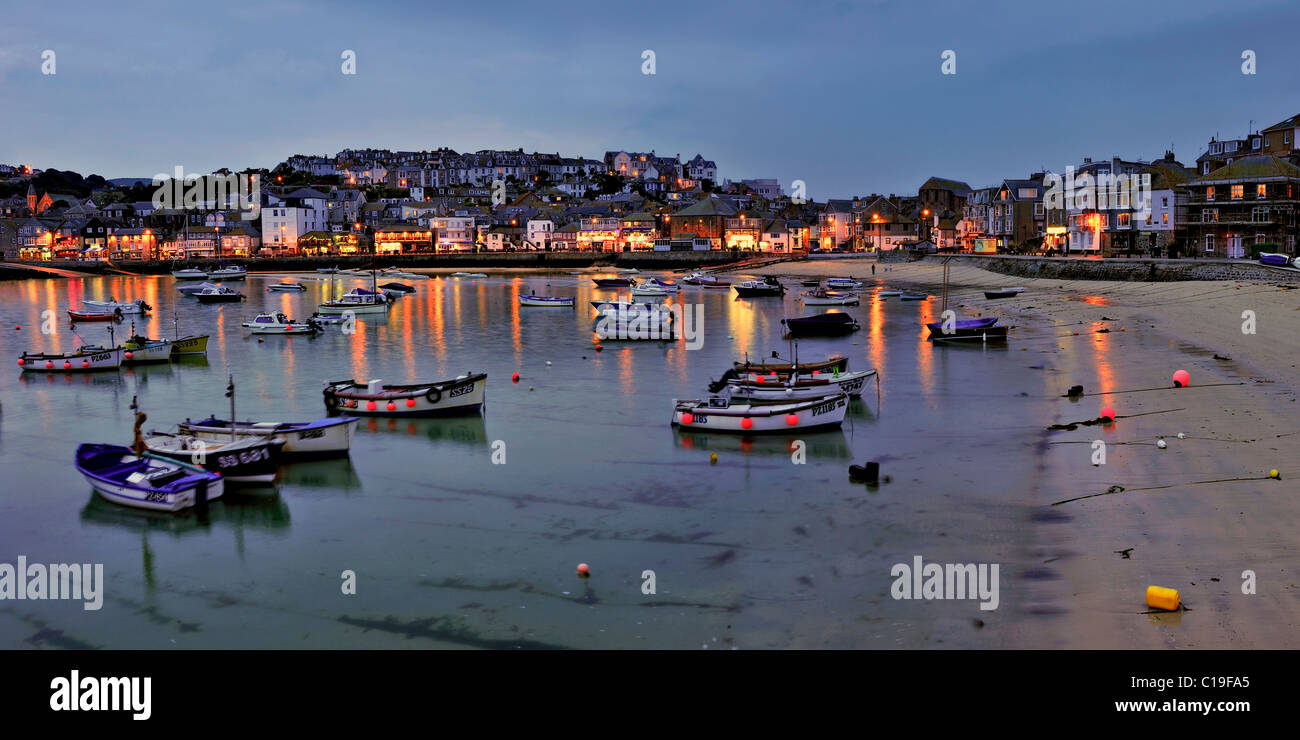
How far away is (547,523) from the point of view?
657 inches

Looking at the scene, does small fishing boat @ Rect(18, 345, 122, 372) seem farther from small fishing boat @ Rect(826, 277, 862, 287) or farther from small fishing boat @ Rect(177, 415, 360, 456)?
small fishing boat @ Rect(826, 277, 862, 287)

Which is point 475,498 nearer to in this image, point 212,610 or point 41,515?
point 212,610

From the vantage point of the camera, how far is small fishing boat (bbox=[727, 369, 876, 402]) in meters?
25.5

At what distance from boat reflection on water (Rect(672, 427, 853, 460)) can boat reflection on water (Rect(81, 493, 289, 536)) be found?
9.10 metres

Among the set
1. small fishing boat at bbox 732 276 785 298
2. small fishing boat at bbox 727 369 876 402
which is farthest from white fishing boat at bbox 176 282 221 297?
small fishing boat at bbox 727 369 876 402

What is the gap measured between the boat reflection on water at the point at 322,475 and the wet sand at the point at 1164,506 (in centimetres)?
1245

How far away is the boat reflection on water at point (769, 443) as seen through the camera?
70.7ft

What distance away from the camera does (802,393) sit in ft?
83.9

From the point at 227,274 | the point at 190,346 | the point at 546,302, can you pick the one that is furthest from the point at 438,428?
the point at 227,274

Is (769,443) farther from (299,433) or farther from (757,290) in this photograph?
(757,290)

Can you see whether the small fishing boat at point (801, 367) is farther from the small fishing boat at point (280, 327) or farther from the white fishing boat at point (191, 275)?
the white fishing boat at point (191, 275)
